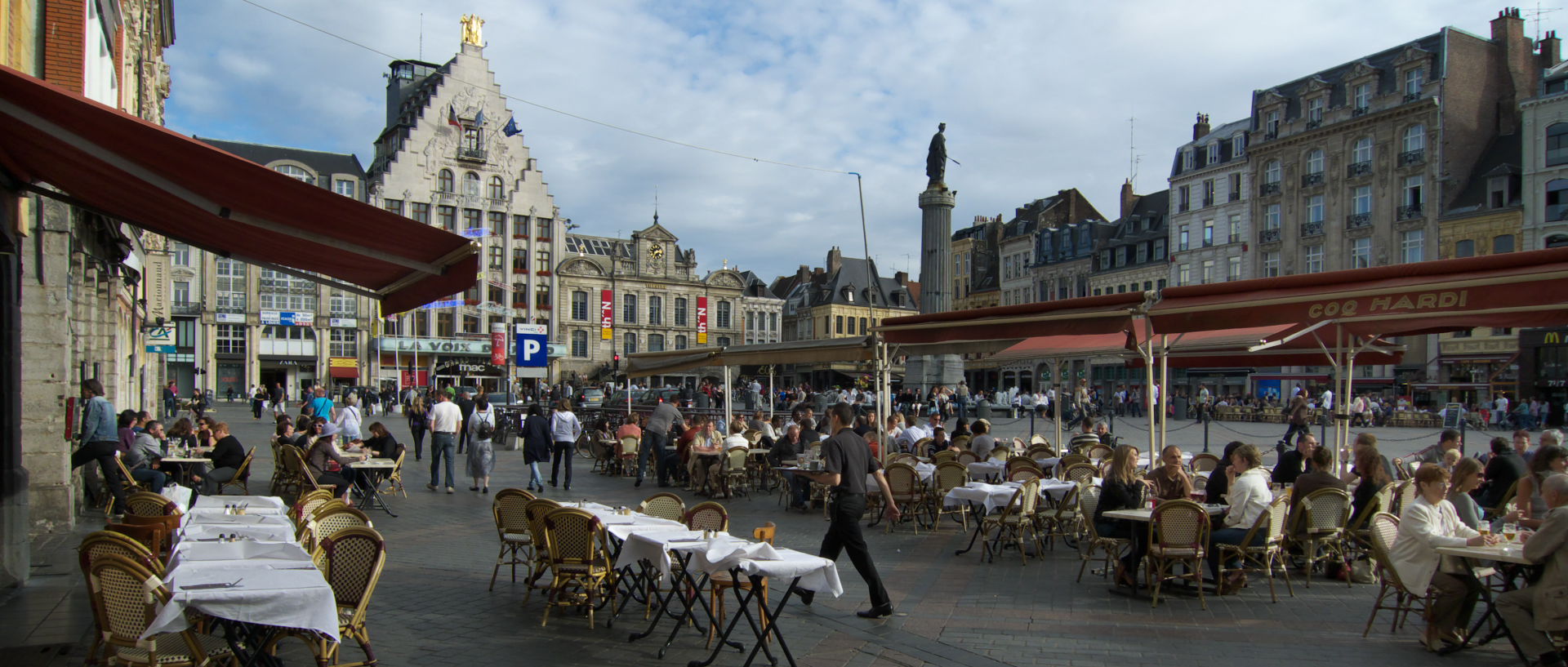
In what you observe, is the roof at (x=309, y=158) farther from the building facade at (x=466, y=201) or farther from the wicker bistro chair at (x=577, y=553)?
the wicker bistro chair at (x=577, y=553)

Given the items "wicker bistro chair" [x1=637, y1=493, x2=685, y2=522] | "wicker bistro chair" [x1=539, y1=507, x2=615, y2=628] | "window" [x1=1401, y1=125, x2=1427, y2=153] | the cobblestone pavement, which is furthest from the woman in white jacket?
"window" [x1=1401, y1=125, x2=1427, y2=153]

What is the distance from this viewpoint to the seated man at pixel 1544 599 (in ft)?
18.4

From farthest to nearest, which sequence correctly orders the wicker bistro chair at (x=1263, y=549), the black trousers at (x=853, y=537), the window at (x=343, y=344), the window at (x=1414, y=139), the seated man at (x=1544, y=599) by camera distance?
the window at (x=343, y=344) < the window at (x=1414, y=139) < the wicker bistro chair at (x=1263, y=549) < the black trousers at (x=853, y=537) < the seated man at (x=1544, y=599)

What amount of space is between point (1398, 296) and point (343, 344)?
196 ft

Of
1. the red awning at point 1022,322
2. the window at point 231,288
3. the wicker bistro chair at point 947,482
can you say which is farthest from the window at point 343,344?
the wicker bistro chair at point 947,482

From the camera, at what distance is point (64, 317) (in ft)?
32.7

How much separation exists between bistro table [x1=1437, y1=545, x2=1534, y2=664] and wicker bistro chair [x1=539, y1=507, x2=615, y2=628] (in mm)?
5470

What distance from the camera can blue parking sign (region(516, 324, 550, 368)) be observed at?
2286 centimetres

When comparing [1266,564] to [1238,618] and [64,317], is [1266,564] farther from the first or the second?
[64,317]

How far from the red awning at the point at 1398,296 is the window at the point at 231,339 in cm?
5868

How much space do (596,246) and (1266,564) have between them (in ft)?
229

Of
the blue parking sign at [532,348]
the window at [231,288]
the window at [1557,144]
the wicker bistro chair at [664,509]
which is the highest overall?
the window at [1557,144]

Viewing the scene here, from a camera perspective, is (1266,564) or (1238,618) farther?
(1266,564)

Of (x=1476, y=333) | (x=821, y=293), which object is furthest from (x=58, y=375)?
(x=821, y=293)
